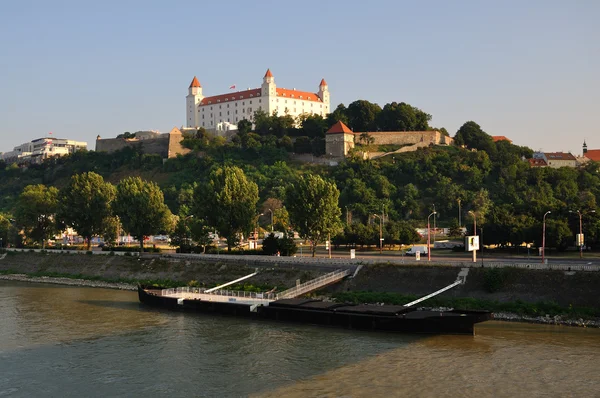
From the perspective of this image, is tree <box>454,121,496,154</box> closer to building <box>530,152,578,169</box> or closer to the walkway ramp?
building <box>530,152,578,169</box>

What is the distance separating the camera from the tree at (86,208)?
79.7 m

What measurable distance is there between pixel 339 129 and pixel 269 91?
37348 mm

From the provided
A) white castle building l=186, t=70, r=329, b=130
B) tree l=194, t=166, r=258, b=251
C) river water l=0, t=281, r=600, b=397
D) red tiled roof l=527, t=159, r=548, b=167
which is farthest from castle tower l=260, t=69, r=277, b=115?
river water l=0, t=281, r=600, b=397

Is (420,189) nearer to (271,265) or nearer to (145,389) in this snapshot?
(271,265)

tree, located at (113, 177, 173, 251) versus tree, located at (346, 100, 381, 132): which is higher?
tree, located at (346, 100, 381, 132)

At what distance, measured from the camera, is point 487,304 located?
39906 millimetres

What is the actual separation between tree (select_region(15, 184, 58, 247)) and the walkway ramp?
50.7 metres

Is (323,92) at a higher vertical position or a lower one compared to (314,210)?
→ higher

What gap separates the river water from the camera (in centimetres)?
2566

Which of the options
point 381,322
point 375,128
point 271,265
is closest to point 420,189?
point 375,128

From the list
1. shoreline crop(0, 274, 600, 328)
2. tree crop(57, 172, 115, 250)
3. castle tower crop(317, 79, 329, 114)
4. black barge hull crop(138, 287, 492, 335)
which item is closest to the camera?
black barge hull crop(138, 287, 492, 335)

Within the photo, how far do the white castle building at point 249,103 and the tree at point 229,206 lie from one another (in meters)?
83.8

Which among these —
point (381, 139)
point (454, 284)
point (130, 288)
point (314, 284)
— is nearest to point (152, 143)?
point (381, 139)

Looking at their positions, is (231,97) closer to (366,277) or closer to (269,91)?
(269,91)
